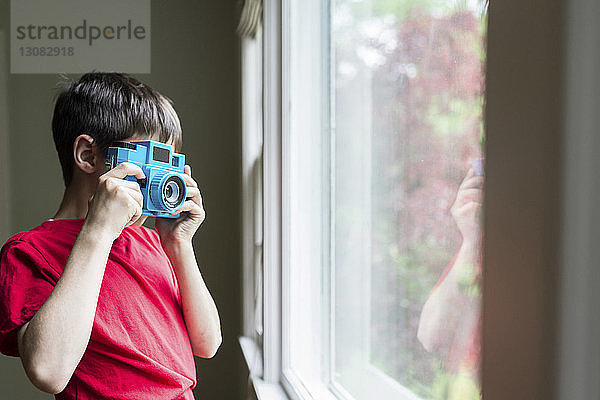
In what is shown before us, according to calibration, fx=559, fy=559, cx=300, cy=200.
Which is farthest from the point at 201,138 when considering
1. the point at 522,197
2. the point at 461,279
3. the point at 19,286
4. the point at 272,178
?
the point at 522,197

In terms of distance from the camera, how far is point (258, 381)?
1.89 meters

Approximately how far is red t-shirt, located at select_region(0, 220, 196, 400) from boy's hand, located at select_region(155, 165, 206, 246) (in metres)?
0.06

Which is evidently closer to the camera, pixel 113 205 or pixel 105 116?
pixel 113 205

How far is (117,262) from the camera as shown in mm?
1096

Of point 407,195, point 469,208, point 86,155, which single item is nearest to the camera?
point 469,208

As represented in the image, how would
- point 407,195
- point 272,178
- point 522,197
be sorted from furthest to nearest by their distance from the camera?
point 272,178 → point 407,195 → point 522,197

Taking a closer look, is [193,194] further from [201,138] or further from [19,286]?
[201,138]

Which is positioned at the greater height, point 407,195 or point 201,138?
point 201,138

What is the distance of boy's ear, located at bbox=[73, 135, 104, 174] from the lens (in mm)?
1103

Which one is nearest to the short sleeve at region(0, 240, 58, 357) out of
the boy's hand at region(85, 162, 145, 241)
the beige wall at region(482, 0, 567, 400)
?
the boy's hand at region(85, 162, 145, 241)

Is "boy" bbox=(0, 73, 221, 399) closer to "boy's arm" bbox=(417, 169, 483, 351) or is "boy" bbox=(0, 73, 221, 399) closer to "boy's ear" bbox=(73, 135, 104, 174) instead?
"boy's ear" bbox=(73, 135, 104, 174)

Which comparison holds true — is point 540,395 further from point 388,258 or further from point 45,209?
point 45,209

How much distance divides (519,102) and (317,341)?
139 cm

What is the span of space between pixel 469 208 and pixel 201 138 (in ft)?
7.40
